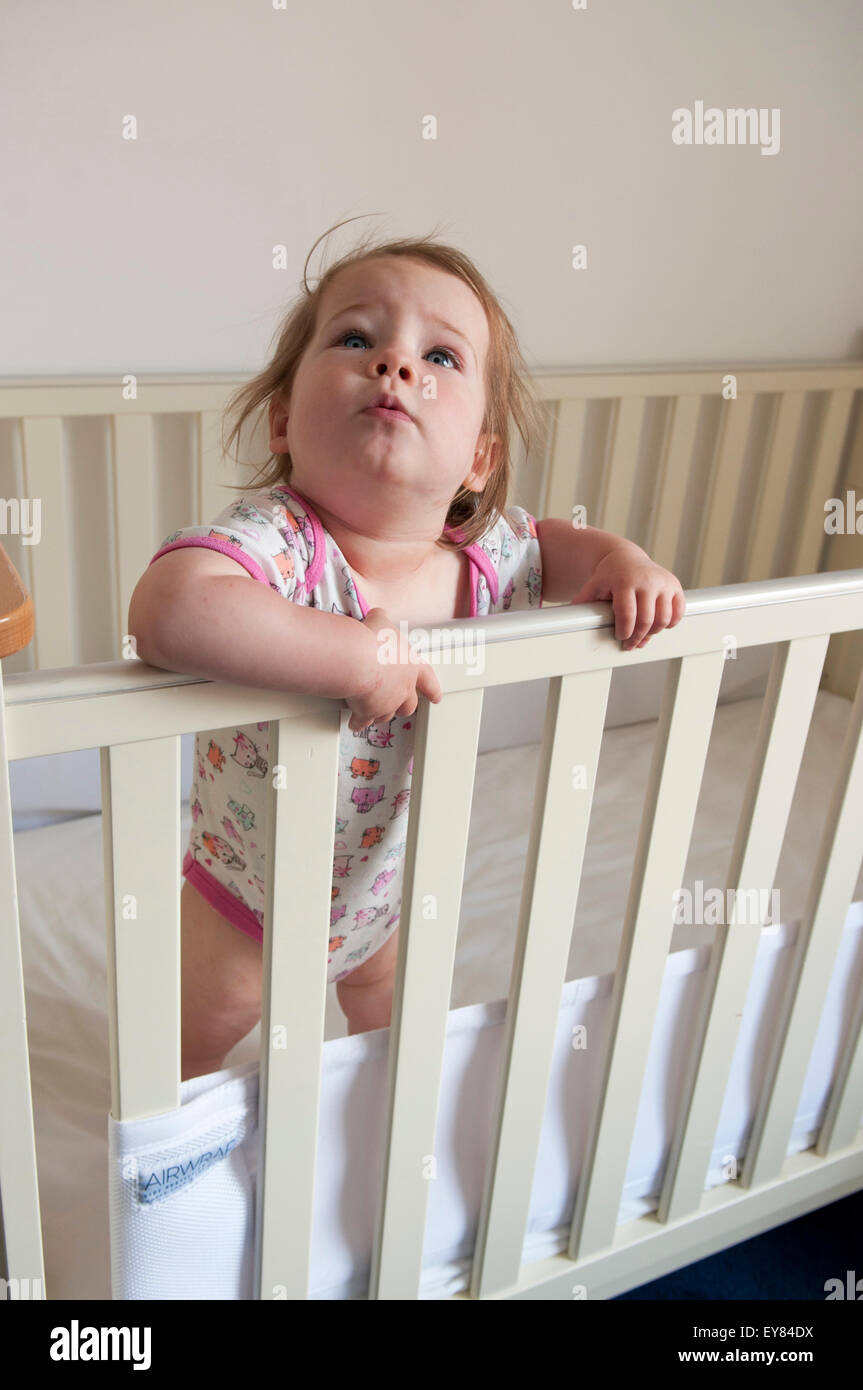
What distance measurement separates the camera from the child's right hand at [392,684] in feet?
1.98

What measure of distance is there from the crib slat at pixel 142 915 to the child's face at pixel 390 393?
228mm

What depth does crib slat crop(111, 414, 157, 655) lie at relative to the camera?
1.37 m

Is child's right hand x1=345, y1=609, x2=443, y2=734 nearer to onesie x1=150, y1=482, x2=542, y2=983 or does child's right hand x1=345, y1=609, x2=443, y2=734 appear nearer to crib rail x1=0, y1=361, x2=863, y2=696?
onesie x1=150, y1=482, x2=542, y2=983

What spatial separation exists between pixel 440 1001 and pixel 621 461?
110cm

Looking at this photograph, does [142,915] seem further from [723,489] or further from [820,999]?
[723,489]

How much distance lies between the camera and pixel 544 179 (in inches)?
60.9

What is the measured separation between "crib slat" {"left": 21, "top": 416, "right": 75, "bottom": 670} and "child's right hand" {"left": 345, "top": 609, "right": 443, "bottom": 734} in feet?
2.58

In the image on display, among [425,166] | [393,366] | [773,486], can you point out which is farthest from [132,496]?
[773,486]

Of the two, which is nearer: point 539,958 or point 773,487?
point 539,958

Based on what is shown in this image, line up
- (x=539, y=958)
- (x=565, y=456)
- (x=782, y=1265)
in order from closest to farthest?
(x=539, y=958) → (x=782, y=1265) → (x=565, y=456)

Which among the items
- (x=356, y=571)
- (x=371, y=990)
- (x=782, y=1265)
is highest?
(x=356, y=571)

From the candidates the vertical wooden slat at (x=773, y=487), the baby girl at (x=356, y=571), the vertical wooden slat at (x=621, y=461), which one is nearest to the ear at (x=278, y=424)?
the baby girl at (x=356, y=571)

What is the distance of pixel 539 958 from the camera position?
0.79 meters

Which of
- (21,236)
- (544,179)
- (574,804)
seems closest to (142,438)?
(21,236)
